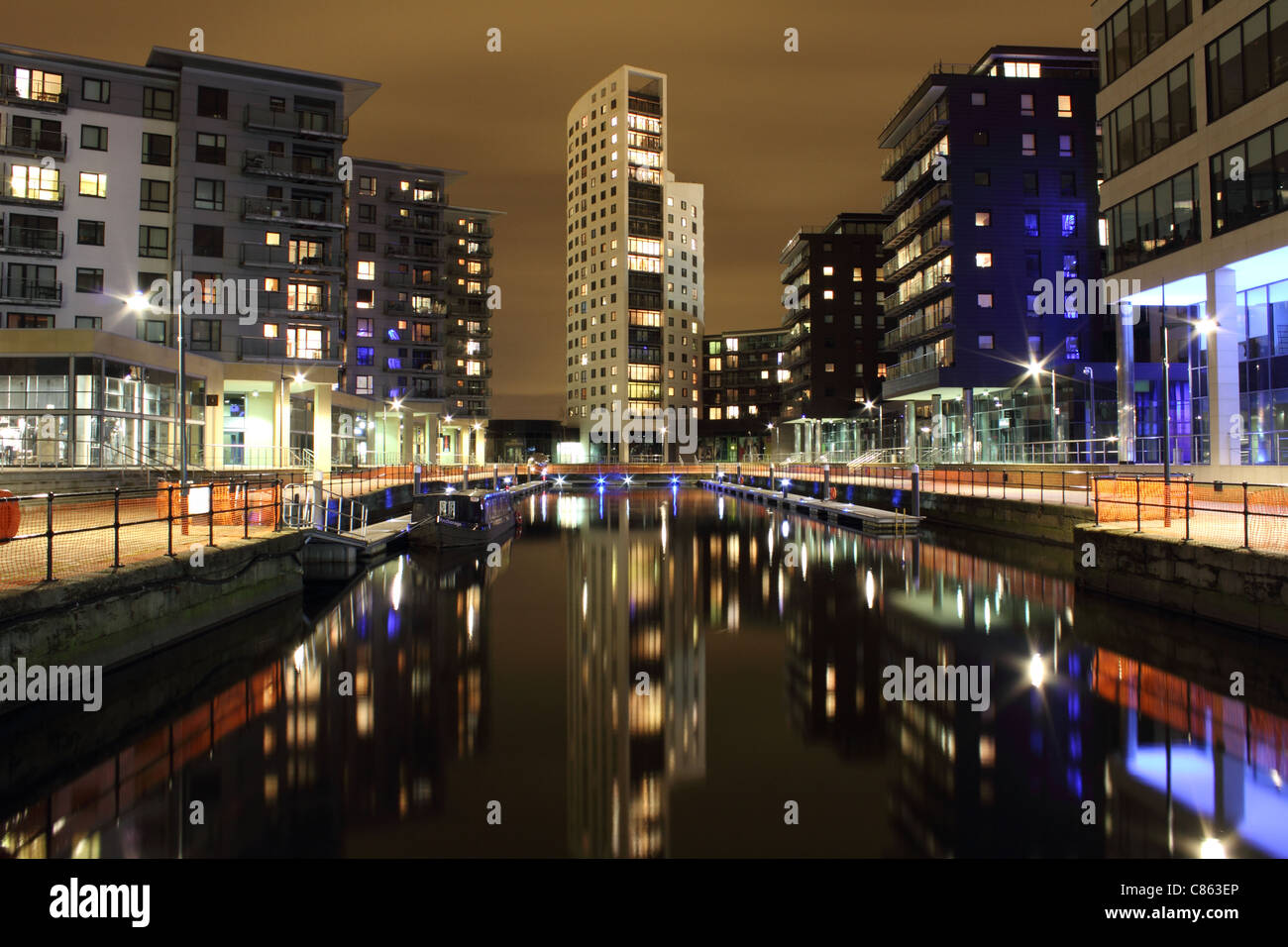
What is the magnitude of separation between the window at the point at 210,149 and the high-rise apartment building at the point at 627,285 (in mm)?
77710

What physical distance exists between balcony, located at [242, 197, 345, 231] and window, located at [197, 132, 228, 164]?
306 cm

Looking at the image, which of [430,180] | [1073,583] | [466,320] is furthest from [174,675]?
[466,320]

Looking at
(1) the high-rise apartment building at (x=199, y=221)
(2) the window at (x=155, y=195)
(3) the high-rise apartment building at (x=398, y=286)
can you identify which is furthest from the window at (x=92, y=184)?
(3) the high-rise apartment building at (x=398, y=286)

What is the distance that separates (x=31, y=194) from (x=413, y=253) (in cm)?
3973

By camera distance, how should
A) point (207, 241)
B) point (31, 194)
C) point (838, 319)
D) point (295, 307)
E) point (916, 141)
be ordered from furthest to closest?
point (838, 319) → point (916, 141) → point (295, 307) → point (207, 241) → point (31, 194)

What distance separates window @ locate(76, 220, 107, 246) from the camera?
53344 mm

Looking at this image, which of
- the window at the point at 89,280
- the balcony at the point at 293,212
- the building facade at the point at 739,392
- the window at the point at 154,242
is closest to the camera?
the window at the point at 89,280

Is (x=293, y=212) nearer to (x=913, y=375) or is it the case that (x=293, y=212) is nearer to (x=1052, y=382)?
(x=913, y=375)

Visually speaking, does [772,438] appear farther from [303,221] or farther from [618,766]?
[618,766]

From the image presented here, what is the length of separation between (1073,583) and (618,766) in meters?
15.0

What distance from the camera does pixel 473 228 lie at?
4368 inches

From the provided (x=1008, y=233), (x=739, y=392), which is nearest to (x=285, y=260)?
(x=1008, y=233)

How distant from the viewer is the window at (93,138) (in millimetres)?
53562

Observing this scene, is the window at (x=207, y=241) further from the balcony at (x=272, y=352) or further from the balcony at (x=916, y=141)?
the balcony at (x=916, y=141)
